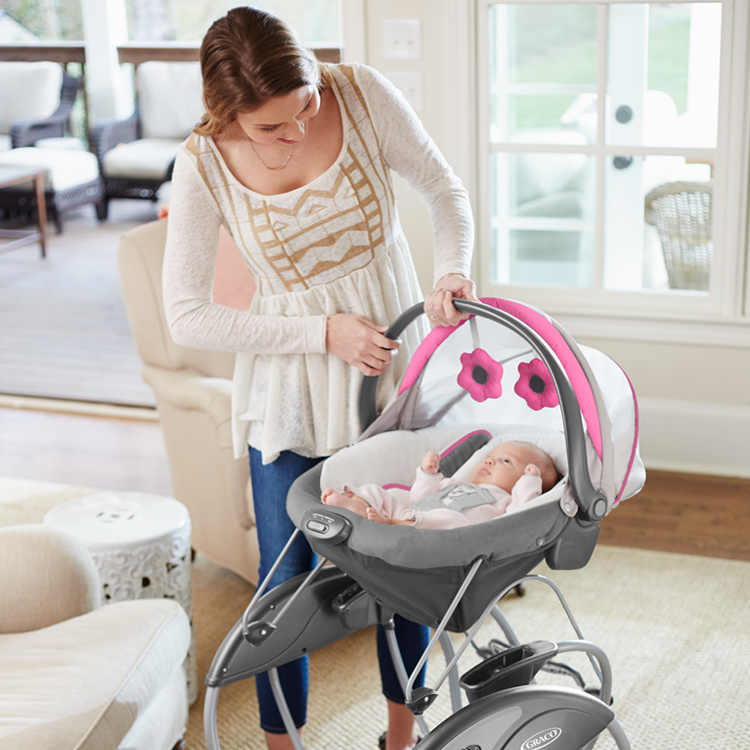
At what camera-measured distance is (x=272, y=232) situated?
126cm

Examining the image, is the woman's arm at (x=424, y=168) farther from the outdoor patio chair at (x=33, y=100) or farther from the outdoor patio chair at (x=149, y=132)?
the outdoor patio chair at (x=33, y=100)

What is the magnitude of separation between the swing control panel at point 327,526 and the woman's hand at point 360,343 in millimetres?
308

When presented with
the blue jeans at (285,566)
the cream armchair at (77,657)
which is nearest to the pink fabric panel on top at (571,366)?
the blue jeans at (285,566)

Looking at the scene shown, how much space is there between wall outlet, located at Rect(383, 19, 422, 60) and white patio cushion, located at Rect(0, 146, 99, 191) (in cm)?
396

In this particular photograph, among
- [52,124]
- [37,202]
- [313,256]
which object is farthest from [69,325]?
[313,256]

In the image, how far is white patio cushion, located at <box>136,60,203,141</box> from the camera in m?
6.27

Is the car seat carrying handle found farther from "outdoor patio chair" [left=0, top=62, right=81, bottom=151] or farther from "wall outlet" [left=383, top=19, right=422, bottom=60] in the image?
"outdoor patio chair" [left=0, top=62, right=81, bottom=151]

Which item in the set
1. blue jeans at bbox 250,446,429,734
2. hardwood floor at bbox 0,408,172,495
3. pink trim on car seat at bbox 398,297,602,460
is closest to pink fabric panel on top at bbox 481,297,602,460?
pink trim on car seat at bbox 398,297,602,460

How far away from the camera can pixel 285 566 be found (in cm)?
140

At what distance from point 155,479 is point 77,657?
158cm

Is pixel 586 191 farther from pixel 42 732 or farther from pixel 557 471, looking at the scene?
pixel 42 732

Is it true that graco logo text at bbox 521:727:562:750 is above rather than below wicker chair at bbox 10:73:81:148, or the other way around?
below

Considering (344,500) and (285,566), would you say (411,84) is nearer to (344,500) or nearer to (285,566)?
(285,566)

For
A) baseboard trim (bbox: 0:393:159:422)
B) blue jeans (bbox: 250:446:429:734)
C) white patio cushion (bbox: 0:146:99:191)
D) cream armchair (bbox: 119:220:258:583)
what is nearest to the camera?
blue jeans (bbox: 250:446:429:734)
